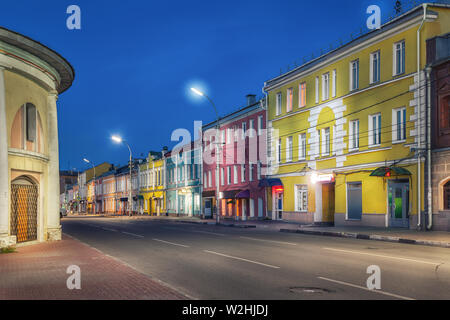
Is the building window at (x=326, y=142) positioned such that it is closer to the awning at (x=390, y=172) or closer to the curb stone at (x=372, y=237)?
the awning at (x=390, y=172)

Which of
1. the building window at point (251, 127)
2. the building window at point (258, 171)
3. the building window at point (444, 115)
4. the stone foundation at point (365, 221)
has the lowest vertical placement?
the stone foundation at point (365, 221)

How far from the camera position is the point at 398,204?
25844 millimetres

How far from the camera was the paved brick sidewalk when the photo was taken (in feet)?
26.9

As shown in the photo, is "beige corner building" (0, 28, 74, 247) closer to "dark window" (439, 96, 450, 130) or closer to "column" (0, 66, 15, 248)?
"column" (0, 66, 15, 248)

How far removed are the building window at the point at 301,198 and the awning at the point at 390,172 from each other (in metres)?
9.07

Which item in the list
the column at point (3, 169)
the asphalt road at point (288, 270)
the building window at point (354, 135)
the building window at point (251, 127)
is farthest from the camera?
the building window at point (251, 127)

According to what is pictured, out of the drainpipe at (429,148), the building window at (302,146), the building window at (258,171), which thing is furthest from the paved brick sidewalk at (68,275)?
the building window at (258,171)

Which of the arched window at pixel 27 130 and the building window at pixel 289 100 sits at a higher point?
Answer: the building window at pixel 289 100

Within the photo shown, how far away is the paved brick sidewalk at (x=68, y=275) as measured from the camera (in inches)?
323

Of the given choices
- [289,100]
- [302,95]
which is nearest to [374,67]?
[302,95]

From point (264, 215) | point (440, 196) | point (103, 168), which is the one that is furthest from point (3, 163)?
point (103, 168)

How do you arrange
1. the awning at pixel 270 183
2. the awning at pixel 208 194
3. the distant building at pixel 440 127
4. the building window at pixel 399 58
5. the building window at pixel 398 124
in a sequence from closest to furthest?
the distant building at pixel 440 127 → the building window at pixel 398 124 → the building window at pixel 399 58 → the awning at pixel 270 183 → the awning at pixel 208 194

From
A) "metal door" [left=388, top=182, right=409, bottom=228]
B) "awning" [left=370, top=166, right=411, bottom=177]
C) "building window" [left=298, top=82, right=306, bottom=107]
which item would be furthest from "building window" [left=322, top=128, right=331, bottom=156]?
"metal door" [left=388, top=182, right=409, bottom=228]

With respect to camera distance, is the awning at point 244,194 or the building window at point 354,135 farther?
the awning at point 244,194
